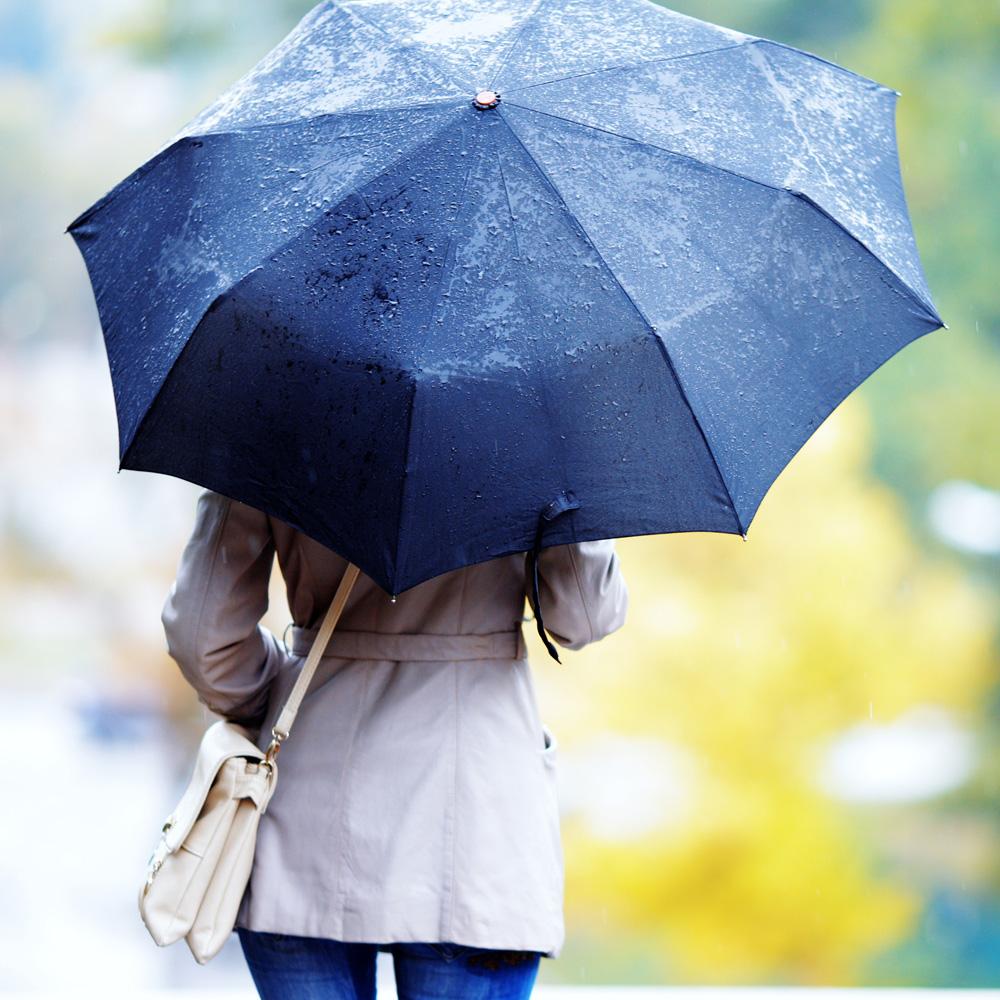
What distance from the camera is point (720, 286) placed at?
1098 mm

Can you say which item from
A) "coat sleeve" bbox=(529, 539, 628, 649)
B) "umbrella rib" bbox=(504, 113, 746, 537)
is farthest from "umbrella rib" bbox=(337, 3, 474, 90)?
"coat sleeve" bbox=(529, 539, 628, 649)

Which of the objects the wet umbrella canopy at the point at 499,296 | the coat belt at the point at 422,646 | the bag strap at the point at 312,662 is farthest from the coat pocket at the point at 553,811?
the wet umbrella canopy at the point at 499,296

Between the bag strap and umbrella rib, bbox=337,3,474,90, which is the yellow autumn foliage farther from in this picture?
umbrella rib, bbox=337,3,474,90

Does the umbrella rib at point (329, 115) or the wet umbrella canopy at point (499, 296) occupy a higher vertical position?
the umbrella rib at point (329, 115)

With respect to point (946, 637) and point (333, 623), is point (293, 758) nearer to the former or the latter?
point (333, 623)

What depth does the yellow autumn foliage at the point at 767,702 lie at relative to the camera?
→ 3.91 meters

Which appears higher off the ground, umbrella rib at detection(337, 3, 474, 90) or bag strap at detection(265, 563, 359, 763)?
umbrella rib at detection(337, 3, 474, 90)

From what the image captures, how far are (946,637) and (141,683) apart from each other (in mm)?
2707

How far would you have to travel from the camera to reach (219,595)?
1.36 metres

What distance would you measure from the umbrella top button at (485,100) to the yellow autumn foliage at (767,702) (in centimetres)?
294

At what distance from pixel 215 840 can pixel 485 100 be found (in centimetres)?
83

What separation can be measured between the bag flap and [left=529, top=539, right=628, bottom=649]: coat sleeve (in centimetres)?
37

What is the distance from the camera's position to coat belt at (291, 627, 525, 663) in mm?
1363

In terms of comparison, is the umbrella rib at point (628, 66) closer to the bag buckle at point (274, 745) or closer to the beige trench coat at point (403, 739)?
the beige trench coat at point (403, 739)
